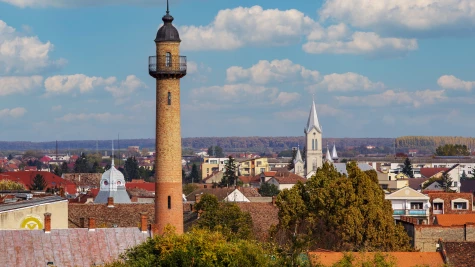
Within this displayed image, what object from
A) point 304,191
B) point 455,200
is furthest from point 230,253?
point 455,200

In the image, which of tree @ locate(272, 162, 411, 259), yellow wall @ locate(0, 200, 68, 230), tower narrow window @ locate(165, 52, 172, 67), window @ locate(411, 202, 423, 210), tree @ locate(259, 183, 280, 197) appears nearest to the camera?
yellow wall @ locate(0, 200, 68, 230)

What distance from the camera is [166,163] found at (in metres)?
64.8

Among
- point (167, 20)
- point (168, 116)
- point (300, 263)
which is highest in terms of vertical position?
point (167, 20)

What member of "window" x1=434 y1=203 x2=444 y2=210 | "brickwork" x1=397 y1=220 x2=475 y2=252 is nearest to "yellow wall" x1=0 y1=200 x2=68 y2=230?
"brickwork" x1=397 y1=220 x2=475 y2=252

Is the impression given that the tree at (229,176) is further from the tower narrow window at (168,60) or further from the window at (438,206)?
the tower narrow window at (168,60)

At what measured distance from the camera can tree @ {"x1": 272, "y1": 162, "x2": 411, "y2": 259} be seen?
2510 inches

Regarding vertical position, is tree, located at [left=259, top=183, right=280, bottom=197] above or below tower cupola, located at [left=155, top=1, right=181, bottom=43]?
below

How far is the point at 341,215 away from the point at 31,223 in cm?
1717

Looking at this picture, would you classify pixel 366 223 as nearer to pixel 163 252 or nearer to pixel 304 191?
pixel 304 191

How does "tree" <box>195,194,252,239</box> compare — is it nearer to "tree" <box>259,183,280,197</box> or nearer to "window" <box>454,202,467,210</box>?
"window" <box>454,202,467,210</box>

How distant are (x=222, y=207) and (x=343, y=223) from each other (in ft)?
48.7

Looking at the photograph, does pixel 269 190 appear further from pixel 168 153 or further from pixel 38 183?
pixel 168 153

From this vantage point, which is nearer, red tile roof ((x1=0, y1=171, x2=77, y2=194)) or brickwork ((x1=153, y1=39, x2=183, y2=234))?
brickwork ((x1=153, y1=39, x2=183, y2=234))

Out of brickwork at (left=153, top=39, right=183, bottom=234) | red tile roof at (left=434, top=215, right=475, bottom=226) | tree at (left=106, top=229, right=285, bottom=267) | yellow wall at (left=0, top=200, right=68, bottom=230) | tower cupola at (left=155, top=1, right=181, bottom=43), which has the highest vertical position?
tower cupola at (left=155, top=1, right=181, bottom=43)
